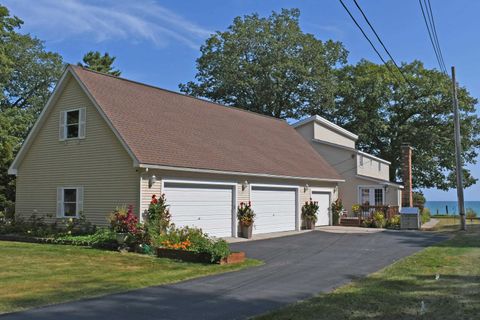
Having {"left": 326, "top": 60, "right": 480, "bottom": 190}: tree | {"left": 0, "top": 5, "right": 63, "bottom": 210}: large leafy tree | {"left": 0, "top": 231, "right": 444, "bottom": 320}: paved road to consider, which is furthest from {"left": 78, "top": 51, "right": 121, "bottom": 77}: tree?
{"left": 0, "top": 231, "right": 444, "bottom": 320}: paved road

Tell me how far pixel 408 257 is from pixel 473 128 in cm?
3659

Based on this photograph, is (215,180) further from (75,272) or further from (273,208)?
(75,272)

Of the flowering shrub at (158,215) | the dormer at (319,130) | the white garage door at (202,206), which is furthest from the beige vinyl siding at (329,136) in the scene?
the flowering shrub at (158,215)

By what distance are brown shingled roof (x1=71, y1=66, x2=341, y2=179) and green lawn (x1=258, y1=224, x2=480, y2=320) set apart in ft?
29.1

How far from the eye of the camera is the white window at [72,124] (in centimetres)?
1905

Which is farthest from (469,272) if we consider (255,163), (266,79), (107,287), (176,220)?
(266,79)

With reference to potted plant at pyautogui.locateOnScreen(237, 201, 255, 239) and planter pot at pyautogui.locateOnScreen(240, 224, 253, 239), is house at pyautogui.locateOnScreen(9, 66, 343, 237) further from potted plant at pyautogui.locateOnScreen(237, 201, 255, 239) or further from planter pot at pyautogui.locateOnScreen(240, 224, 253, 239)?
planter pot at pyautogui.locateOnScreen(240, 224, 253, 239)

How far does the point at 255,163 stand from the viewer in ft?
73.5

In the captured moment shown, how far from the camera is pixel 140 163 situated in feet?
53.0

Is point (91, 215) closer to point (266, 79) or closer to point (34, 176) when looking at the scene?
point (34, 176)

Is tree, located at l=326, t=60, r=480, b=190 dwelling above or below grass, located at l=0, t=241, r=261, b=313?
above

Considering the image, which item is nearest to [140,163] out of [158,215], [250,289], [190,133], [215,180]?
[158,215]

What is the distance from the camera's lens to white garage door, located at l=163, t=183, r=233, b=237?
17.8 metres

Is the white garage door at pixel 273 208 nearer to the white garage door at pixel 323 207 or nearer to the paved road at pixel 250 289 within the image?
the white garage door at pixel 323 207
